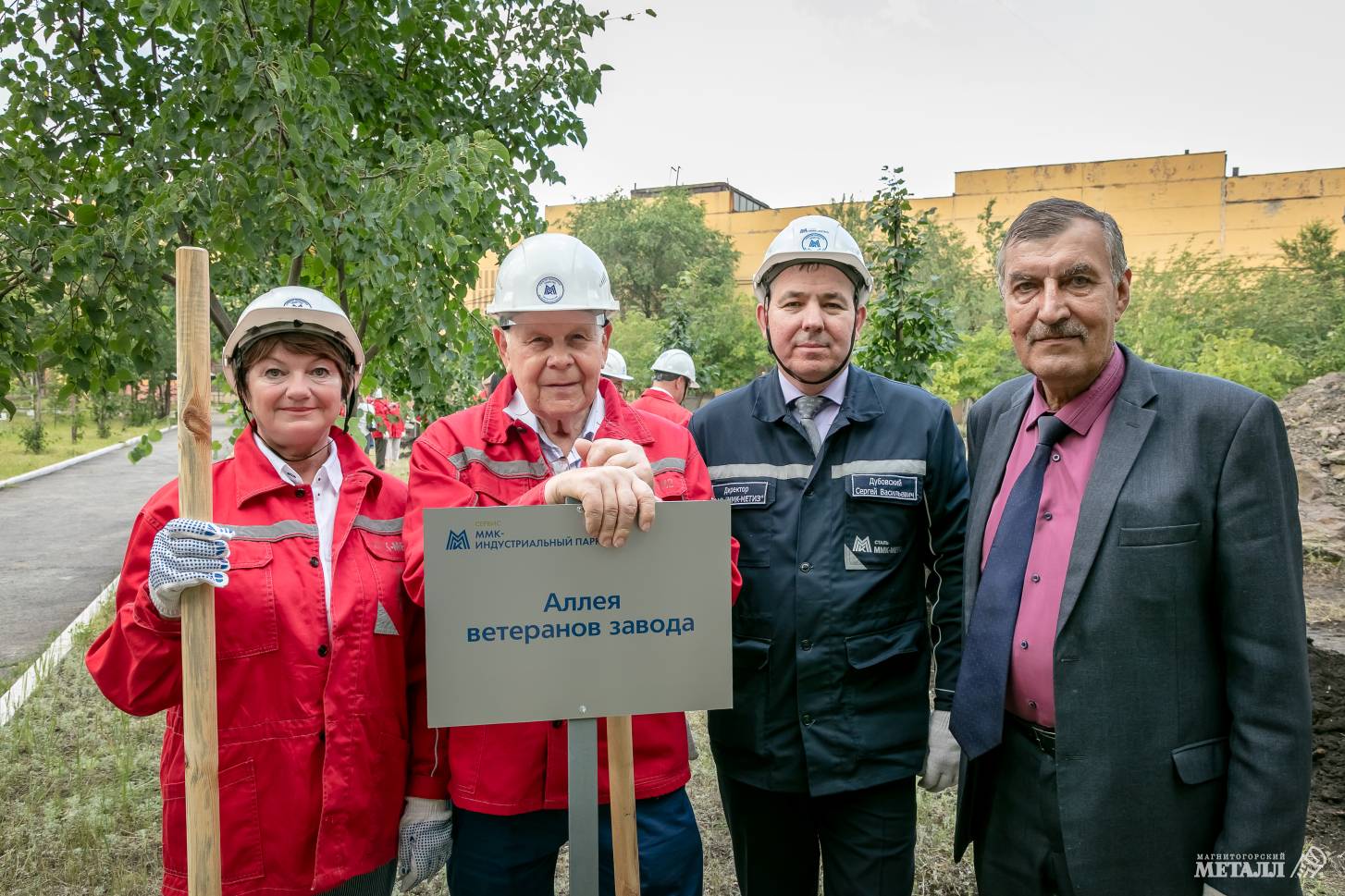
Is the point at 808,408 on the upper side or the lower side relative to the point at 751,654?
upper

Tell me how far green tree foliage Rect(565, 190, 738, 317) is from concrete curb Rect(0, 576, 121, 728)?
39687mm

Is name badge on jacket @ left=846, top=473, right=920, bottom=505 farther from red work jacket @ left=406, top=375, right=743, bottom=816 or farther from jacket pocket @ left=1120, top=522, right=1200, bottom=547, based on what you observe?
jacket pocket @ left=1120, top=522, right=1200, bottom=547

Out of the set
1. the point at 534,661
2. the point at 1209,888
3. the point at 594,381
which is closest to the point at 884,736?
the point at 1209,888

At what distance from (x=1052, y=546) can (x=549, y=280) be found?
4.61 ft

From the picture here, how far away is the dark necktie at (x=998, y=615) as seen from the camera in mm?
2172

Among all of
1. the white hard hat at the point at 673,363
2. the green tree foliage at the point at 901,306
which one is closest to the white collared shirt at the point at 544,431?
the green tree foliage at the point at 901,306

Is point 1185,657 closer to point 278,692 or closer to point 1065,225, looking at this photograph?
point 1065,225

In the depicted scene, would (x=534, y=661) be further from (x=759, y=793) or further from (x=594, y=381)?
(x=759, y=793)

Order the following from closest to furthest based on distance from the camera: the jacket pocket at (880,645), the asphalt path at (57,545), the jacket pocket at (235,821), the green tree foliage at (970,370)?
1. the jacket pocket at (235,821)
2. the jacket pocket at (880,645)
3. the asphalt path at (57,545)
4. the green tree foliage at (970,370)

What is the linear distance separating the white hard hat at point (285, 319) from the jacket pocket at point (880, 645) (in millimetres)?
1666

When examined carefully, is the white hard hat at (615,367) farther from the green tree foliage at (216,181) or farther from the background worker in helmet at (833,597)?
the background worker in helmet at (833,597)

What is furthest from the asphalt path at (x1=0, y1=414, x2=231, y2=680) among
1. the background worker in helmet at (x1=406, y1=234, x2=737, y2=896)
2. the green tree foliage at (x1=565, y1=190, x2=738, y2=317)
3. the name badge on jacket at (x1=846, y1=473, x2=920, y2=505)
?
the green tree foliage at (x1=565, y1=190, x2=738, y2=317)

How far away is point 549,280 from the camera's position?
7.16ft

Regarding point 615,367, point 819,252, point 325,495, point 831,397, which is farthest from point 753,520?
point 615,367
